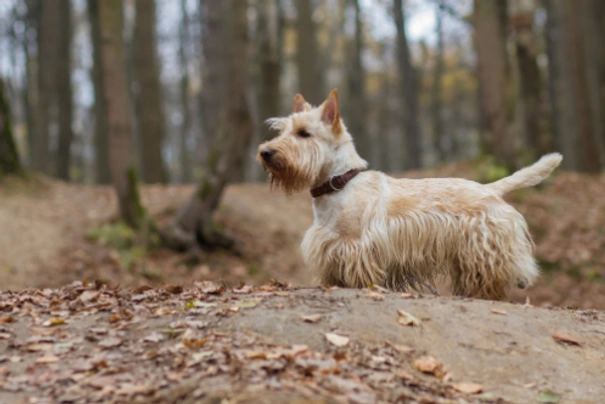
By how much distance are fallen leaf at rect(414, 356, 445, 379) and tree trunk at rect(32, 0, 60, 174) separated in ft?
57.5

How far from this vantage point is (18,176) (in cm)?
1393

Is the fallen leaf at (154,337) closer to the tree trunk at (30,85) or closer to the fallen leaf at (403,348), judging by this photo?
the fallen leaf at (403,348)

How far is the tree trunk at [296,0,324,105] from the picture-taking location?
61.8 ft

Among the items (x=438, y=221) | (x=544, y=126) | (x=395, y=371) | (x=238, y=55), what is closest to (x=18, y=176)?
(x=238, y=55)

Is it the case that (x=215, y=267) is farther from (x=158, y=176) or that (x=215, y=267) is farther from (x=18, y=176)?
(x=158, y=176)

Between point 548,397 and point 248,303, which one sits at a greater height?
→ point 248,303

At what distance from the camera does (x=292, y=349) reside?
414cm

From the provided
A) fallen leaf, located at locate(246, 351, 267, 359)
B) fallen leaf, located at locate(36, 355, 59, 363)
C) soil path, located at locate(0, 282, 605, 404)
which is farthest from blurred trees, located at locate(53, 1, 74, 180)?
fallen leaf, located at locate(246, 351, 267, 359)

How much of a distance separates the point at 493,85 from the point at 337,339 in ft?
38.7

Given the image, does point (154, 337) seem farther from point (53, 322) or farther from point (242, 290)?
point (242, 290)

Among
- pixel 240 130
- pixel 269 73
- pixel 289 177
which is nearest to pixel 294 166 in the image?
pixel 289 177

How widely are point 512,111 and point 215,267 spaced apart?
25.9ft

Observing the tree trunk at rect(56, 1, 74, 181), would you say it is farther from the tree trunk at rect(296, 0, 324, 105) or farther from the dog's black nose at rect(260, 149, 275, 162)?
the dog's black nose at rect(260, 149, 275, 162)

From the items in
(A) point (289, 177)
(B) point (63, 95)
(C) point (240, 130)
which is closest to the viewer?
(A) point (289, 177)
